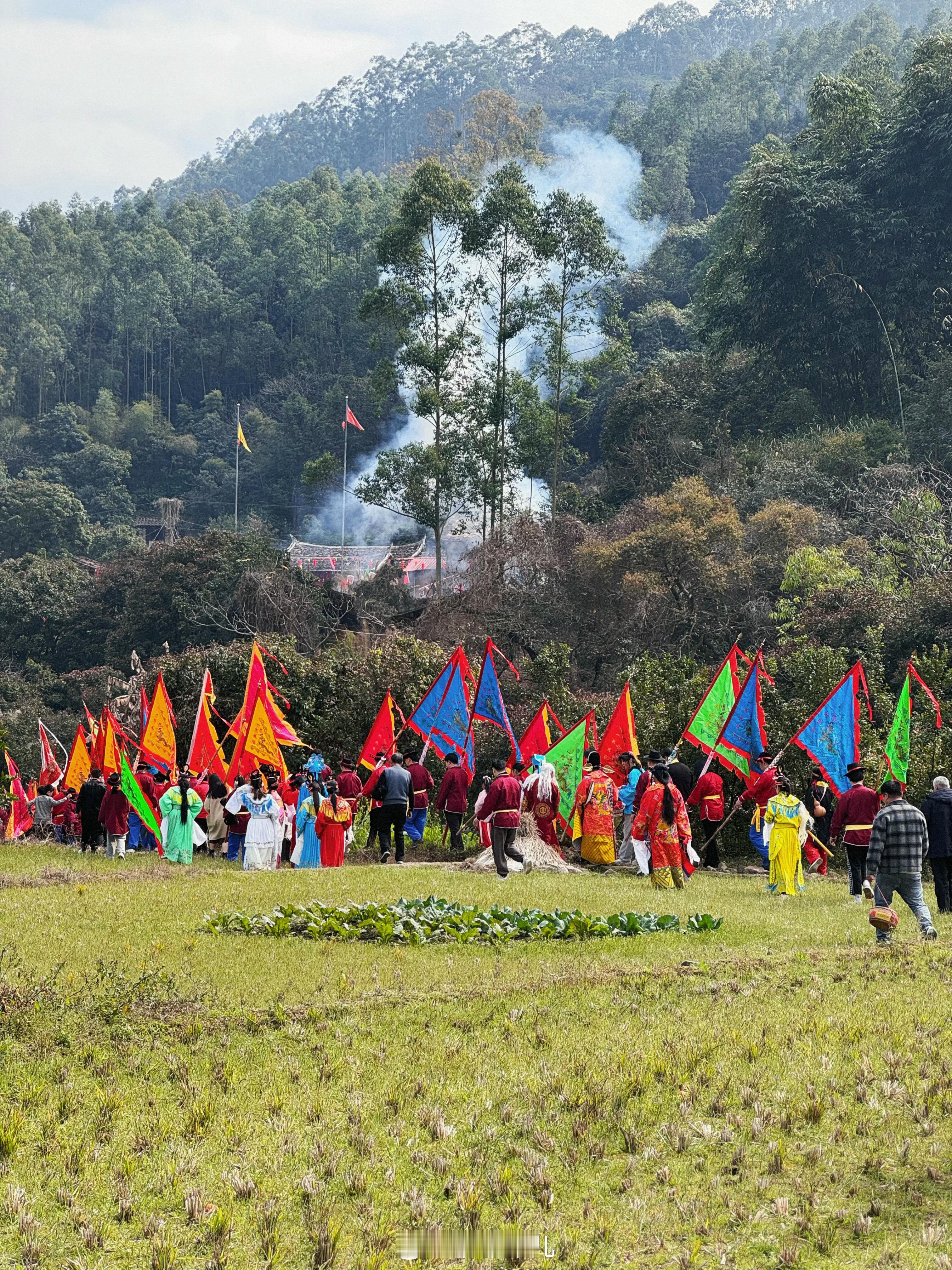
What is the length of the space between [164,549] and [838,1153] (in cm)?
4812

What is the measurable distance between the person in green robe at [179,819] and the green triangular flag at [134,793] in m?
0.94

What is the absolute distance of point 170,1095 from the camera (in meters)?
7.15

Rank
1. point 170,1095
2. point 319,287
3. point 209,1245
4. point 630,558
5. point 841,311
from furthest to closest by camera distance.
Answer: point 319,287
point 841,311
point 630,558
point 170,1095
point 209,1245

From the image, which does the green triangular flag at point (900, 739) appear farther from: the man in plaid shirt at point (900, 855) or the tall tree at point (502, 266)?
the tall tree at point (502, 266)

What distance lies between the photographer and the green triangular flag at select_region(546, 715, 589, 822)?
64.2ft

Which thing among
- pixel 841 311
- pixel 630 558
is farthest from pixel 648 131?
pixel 630 558

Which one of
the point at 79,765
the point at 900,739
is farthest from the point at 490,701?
the point at 79,765

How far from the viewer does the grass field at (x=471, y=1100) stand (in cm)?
561

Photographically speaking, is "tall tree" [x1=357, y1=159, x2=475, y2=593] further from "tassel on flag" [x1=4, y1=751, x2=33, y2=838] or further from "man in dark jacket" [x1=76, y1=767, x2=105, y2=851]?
"man in dark jacket" [x1=76, y1=767, x2=105, y2=851]

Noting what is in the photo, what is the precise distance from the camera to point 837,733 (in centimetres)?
1733

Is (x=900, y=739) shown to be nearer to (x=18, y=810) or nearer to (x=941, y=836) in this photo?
(x=941, y=836)

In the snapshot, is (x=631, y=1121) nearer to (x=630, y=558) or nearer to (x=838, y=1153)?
(x=838, y=1153)

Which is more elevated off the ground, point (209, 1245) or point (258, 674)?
point (258, 674)

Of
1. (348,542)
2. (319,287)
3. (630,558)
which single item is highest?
(319,287)
